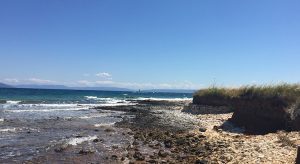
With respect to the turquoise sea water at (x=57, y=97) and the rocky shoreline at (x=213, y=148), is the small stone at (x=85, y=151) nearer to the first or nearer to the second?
the rocky shoreline at (x=213, y=148)

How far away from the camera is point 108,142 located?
2266cm

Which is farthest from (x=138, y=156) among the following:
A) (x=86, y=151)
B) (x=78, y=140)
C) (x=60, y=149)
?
(x=78, y=140)

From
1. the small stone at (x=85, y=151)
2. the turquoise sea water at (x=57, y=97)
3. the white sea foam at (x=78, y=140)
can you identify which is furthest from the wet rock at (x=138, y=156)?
the turquoise sea water at (x=57, y=97)

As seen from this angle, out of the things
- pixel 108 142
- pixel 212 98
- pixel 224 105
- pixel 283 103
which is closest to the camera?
pixel 108 142

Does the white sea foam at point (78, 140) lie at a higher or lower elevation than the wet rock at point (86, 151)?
higher

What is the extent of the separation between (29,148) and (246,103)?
55.7 feet

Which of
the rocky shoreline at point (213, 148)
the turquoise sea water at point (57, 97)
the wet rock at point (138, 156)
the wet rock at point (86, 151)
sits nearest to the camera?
the rocky shoreline at point (213, 148)

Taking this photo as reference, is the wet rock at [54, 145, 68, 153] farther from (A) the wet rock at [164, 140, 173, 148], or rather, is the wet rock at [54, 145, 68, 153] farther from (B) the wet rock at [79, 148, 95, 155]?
(A) the wet rock at [164, 140, 173, 148]

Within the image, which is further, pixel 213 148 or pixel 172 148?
pixel 172 148

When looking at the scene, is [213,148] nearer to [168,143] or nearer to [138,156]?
[168,143]

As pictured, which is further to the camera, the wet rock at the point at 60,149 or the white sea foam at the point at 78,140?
the white sea foam at the point at 78,140

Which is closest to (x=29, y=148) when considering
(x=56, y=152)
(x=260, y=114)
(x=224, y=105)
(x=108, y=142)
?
(x=56, y=152)

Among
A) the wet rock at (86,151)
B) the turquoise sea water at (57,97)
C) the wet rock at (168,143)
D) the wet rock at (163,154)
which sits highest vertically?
the turquoise sea water at (57,97)

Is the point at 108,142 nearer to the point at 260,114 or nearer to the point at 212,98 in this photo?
the point at 260,114
